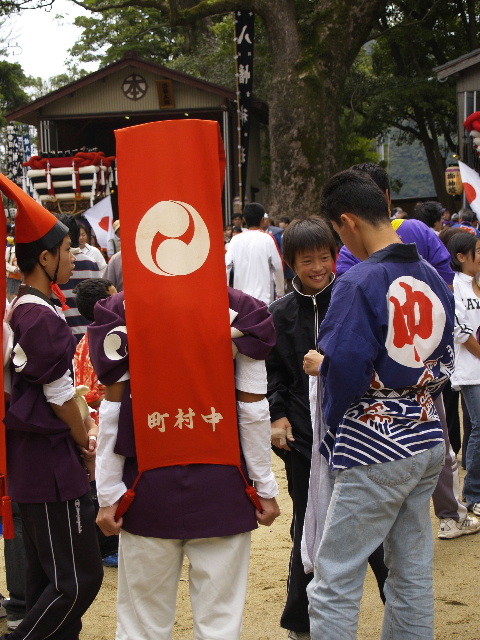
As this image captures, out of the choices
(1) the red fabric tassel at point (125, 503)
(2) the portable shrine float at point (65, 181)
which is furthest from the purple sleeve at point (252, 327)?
(2) the portable shrine float at point (65, 181)

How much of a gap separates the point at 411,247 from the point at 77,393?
139 centimetres

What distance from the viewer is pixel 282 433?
139 inches

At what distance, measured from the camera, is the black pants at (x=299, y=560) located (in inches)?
142

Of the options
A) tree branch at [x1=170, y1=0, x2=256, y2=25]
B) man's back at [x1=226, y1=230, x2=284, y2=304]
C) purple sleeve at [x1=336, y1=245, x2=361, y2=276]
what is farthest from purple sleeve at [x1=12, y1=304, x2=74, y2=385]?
tree branch at [x1=170, y1=0, x2=256, y2=25]

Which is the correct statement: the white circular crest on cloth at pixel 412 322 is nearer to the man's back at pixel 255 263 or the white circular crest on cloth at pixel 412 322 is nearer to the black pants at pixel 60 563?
the black pants at pixel 60 563

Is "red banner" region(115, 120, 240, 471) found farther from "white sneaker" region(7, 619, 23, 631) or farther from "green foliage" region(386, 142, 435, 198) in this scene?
"green foliage" region(386, 142, 435, 198)

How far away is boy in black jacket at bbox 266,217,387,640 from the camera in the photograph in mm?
3488

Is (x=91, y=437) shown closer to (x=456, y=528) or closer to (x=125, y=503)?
(x=125, y=503)

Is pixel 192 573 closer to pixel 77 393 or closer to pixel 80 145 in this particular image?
pixel 77 393

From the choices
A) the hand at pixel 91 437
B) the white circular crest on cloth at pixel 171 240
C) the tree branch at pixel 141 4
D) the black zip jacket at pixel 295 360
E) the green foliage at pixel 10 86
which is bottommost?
the hand at pixel 91 437

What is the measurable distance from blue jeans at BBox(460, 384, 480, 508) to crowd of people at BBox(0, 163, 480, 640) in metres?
2.21

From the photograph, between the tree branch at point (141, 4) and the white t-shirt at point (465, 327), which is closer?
the white t-shirt at point (465, 327)

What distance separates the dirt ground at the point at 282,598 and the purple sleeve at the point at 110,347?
1.82 m

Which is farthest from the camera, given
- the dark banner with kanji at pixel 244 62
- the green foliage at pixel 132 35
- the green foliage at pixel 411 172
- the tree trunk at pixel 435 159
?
the green foliage at pixel 411 172
